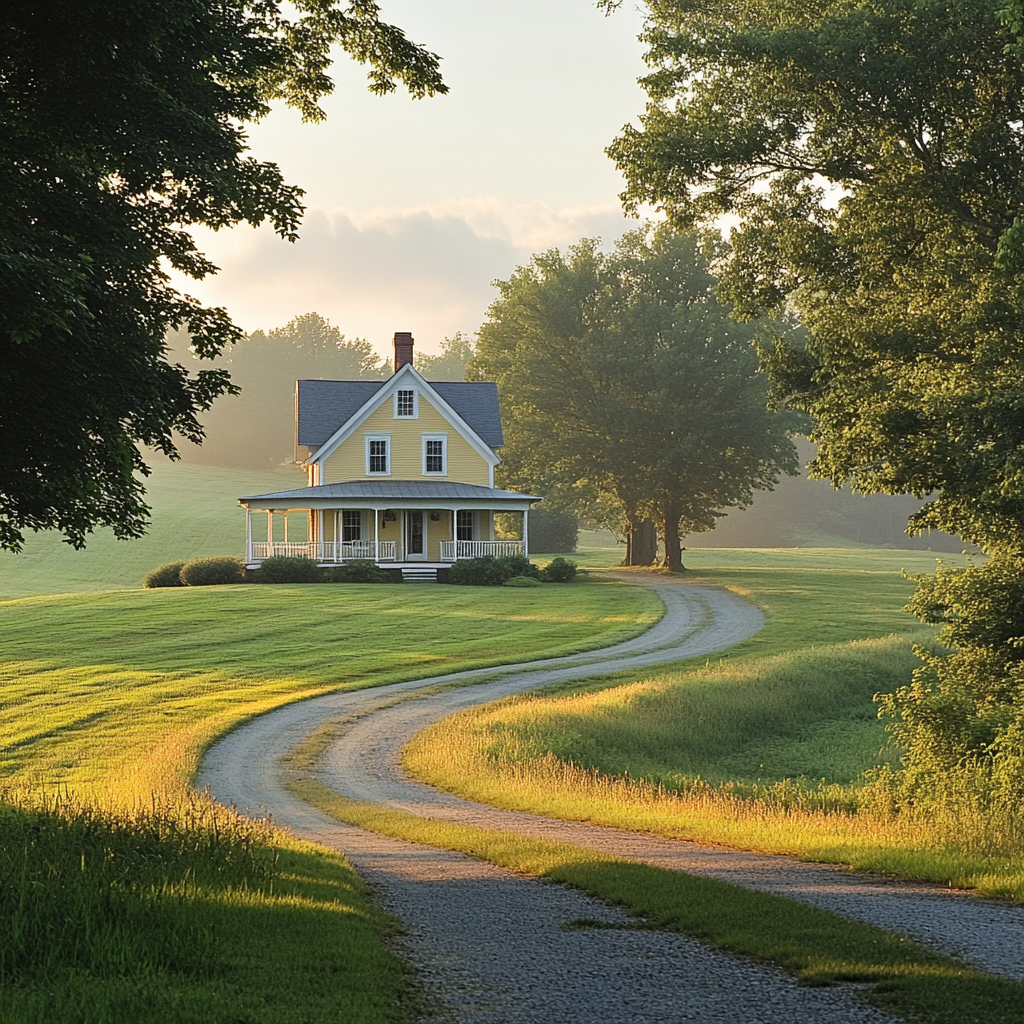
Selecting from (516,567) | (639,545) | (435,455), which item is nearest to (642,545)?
(639,545)

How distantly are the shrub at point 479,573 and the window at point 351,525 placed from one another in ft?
17.7

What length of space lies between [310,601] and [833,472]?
25833 millimetres

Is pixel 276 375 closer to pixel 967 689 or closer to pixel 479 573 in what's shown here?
pixel 479 573

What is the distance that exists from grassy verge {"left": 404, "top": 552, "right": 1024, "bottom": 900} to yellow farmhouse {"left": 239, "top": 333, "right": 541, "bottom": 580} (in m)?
17.8

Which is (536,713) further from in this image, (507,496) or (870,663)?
(507,496)

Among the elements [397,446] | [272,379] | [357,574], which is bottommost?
[357,574]

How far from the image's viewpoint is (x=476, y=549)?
162ft

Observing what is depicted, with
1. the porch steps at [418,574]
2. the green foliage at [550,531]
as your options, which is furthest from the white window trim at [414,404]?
the green foliage at [550,531]

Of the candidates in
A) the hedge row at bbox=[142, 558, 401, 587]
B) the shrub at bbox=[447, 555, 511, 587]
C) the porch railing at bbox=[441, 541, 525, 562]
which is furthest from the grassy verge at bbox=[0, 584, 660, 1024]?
the porch railing at bbox=[441, 541, 525, 562]

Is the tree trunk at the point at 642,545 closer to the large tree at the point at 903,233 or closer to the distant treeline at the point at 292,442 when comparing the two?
the large tree at the point at 903,233

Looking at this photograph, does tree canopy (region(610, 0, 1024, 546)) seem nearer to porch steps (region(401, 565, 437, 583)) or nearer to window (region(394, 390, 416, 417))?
porch steps (region(401, 565, 437, 583))

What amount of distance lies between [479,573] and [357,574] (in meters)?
4.86

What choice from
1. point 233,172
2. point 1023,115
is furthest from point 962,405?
point 233,172

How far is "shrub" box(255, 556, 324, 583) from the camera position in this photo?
4538 centimetres
